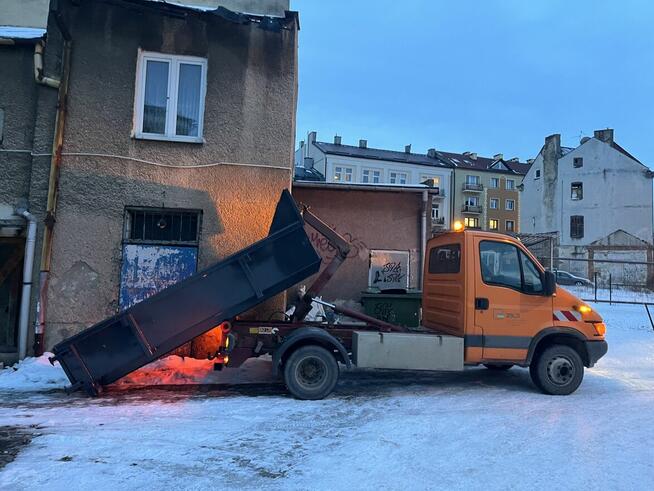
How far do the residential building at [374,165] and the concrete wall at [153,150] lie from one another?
4585 centimetres

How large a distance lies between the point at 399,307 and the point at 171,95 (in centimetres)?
646

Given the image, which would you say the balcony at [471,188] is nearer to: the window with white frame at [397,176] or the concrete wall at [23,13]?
the window with white frame at [397,176]

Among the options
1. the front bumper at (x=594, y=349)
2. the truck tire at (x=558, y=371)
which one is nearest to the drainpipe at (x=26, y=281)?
the truck tire at (x=558, y=371)

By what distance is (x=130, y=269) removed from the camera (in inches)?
337

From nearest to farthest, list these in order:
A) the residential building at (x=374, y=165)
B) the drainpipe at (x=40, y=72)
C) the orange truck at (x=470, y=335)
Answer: the orange truck at (x=470, y=335) < the drainpipe at (x=40, y=72) < the residential building at (x=374, y=165)

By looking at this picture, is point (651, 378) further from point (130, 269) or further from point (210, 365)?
point (130, 269)

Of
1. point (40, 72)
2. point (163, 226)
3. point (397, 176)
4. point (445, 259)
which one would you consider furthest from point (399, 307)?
point (397, 176)

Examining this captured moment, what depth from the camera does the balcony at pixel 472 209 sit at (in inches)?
2554

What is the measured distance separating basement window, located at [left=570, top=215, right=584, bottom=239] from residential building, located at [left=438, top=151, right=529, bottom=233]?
57.5 ft

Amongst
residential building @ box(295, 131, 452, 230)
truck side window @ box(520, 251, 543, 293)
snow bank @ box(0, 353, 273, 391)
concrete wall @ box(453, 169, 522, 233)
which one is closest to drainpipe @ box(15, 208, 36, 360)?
snow bank @ box(0, 353, 273, 391)

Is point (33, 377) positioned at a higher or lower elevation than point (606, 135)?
lower

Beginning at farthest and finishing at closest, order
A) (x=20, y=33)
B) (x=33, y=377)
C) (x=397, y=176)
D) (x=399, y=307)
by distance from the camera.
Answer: (x=397, y=176) → (x=399, y=307) → (x=20, y=33) → (x=33, y=377)

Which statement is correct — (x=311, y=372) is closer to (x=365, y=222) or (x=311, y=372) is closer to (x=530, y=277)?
(x=530, y=277)

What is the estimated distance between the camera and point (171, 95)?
29.5 ft
